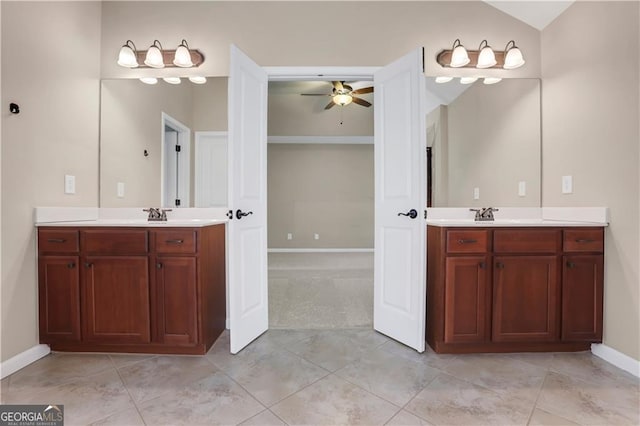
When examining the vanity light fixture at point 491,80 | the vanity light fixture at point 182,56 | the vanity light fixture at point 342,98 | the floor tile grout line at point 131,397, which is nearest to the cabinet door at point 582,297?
the vanity light fixture at point 491,80

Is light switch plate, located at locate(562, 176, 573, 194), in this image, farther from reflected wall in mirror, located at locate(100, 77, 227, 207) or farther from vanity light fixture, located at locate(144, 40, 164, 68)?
vanity light fixture, located at locate(144, 40, 164, 68)

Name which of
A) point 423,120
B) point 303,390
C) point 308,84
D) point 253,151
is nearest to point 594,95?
point 423,120

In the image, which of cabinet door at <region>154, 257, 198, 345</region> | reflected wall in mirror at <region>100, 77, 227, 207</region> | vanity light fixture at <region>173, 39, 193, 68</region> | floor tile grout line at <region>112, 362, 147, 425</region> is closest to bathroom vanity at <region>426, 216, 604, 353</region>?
cabinet door at <region>154, 257, 198, 345</region>

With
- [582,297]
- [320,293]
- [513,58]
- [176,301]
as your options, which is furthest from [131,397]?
[513,58]

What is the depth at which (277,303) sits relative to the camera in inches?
118

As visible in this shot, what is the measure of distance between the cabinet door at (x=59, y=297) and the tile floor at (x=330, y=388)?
0.62 feet

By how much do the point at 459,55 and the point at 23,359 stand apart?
12.2ft

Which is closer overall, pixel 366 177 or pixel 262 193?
pixel 262 193

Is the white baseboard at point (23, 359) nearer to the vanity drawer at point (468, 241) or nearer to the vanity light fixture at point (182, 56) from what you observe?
the vanity light fixture at point (182, 56)

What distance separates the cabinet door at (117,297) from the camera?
1.88m

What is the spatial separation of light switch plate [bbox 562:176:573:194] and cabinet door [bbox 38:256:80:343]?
3.52m

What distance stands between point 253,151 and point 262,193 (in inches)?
13.5

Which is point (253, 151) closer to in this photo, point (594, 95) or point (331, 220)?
point (594, 95)

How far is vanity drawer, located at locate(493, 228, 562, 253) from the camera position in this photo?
192 centimetres
